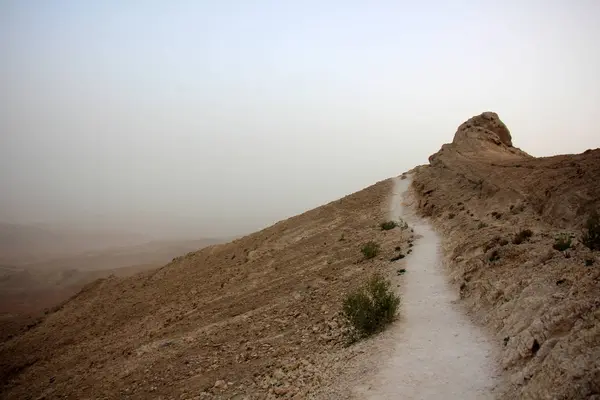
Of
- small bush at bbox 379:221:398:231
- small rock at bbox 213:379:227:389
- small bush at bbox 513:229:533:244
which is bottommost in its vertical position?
small rock at bbox 213:379:227:389

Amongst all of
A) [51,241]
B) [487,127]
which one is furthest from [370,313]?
[51,241]

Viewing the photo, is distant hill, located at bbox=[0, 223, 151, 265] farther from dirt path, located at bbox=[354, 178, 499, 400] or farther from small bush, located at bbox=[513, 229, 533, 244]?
small bush, located at bbox=[513, 229, 533, 244]

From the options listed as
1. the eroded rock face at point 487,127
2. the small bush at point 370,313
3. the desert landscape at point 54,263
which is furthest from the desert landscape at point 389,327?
the desert landscape at point 54,263

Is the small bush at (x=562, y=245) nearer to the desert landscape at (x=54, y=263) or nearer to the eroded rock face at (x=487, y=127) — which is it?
the eroded rock face at (x=487, y=127)

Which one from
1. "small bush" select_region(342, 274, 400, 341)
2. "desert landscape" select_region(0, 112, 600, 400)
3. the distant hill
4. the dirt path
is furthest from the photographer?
the distant hill

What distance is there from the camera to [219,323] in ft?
51.1

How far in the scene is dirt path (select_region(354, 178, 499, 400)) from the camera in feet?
22.6

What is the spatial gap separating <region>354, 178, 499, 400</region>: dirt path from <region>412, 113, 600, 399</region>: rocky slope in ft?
1.55

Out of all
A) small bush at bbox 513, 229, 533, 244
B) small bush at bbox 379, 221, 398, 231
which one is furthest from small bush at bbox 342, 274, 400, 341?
small bush at bbox 379, 221, 398, 231

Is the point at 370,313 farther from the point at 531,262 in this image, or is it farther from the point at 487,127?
the point at 487,127

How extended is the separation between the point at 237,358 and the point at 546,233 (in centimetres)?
1079

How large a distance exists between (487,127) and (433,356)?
3316cm

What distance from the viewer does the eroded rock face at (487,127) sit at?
3534 cm

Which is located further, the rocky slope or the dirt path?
the dirt path
